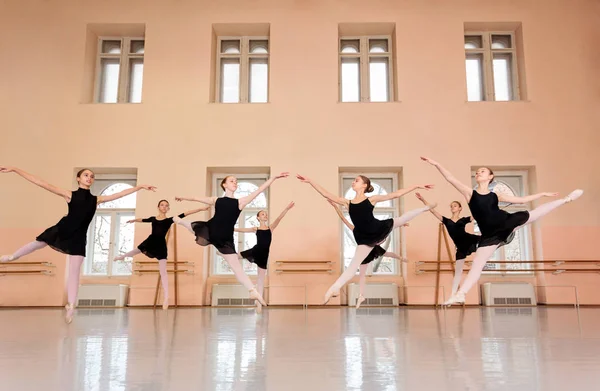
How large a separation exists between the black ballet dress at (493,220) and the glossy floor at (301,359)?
1.07 m

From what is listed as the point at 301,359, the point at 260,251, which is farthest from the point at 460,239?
the point at 301,359

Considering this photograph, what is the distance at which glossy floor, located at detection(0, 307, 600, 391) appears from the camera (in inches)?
79.2

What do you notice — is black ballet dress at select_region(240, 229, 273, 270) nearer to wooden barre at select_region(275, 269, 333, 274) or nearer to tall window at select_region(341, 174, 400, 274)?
wooden barre at select_region(275, 269, 333, 274)

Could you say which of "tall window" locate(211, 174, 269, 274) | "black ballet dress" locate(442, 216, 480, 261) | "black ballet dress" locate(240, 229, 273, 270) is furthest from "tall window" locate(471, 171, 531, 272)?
"black ballet dress" locate(240, 229, 273, 270)

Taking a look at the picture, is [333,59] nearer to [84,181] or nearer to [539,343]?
[84,181]

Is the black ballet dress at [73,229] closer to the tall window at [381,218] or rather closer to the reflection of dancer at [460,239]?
the reflection of dancer at [460,239]

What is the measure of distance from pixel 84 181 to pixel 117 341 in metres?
2.41

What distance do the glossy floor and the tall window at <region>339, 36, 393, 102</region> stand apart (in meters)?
6.86

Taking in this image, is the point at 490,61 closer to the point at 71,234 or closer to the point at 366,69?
the point at 366,69

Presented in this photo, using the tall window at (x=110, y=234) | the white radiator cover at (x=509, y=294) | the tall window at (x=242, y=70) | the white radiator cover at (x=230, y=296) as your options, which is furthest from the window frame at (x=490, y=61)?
the tall window at (x=110, y=234)

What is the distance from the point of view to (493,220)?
4910mm

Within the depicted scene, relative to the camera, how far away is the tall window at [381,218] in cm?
948

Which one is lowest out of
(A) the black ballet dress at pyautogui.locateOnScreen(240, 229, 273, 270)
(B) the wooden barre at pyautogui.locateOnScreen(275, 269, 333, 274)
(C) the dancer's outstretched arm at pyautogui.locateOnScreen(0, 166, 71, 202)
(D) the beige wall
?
(B) the wooden barre at pyautogui.locateOnScreen(275, 269, 333, 274)

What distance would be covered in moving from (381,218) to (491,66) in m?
3.98
